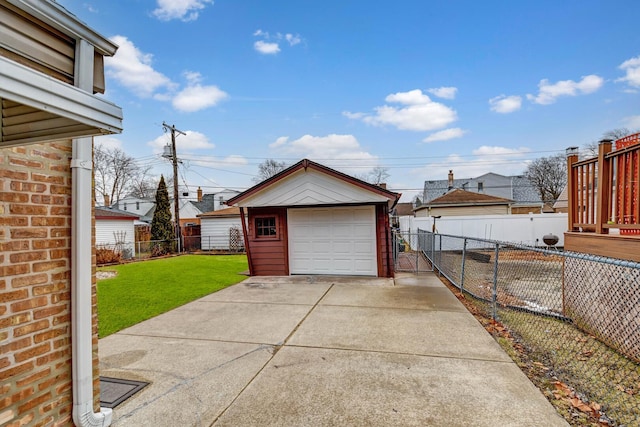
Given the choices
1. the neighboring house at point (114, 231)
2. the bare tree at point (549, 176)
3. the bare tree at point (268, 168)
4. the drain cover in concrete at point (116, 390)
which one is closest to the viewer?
the drain cover in concrete at point (116, 390)

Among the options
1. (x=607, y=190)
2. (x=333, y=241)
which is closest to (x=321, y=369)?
(x=607, y=190)

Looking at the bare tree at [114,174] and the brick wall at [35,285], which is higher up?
the bare tree at [114,174]

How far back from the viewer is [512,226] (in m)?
17.1

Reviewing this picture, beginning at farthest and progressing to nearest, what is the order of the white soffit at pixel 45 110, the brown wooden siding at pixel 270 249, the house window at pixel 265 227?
the house window at pixel 265 227, the brown wooden siding at pixel 270 249, the white soffit at pixel 45 110

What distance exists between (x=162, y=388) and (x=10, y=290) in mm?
1750

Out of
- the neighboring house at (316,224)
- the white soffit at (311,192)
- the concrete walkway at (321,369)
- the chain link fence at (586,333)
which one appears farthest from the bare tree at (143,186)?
the chain link fence at (586,333)

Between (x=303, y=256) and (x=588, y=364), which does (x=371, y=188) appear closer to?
(x=303, y=256)

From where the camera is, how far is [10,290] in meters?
1.79

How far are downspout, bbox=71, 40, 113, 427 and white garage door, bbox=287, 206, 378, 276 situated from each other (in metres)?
7.17

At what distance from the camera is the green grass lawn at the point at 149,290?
5.50m

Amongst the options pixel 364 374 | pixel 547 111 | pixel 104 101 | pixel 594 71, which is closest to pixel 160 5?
pixel 104 101

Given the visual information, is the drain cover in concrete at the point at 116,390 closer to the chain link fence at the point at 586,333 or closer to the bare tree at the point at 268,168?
the chain link fence at the point at 586,333

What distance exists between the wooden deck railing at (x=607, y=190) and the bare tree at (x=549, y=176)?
35.3 meters

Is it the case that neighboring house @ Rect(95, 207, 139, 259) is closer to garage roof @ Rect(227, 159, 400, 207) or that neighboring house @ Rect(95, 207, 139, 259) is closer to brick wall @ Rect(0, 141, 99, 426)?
garage roof @ Rect(227, 159, 400, 207)
